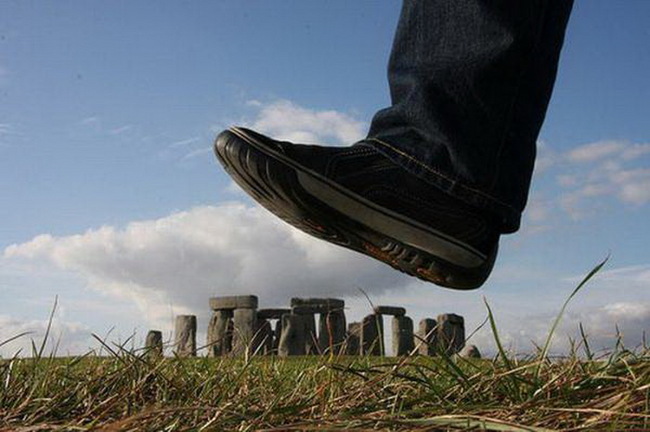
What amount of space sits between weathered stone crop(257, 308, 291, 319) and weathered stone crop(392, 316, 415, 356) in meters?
2.04

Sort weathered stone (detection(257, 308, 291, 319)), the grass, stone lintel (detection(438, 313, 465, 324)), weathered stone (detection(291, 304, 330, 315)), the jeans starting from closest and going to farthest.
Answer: the grass → the jeans → weathered stone (detection(291, 304, 330, 315)) → weathered stone (detection(257, 308, 291, 319)) → stone lintel (detection(438, 313, 465, 324))

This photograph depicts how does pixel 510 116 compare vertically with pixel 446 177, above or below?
above

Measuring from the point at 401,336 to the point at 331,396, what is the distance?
14828 mm

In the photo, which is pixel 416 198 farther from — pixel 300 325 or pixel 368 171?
pixel 300 325

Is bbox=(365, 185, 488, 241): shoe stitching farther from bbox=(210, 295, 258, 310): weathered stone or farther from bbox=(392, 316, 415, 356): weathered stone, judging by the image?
bbox=(210, 295, 258, 310): weathered stone

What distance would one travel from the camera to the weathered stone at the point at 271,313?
16.8 meters

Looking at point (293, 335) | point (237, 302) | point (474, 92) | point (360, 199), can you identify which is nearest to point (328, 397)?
point (360, 199)

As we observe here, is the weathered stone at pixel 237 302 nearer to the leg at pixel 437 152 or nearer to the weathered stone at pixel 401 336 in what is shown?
the weathered stone at pixel 401 336

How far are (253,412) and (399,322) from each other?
15.5m

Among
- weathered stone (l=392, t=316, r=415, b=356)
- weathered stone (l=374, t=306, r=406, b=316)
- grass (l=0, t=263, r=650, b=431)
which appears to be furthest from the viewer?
weathered stone (l=374, t=306, r=406, b=316)

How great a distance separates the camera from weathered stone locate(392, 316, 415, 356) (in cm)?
1634

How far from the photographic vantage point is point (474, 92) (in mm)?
2246

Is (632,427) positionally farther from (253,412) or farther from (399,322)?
(399,322)

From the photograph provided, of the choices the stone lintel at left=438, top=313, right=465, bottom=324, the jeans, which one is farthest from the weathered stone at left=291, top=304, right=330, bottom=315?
the jeans
